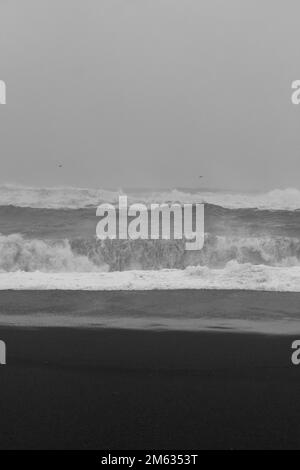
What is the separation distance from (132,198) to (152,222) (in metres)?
7.45

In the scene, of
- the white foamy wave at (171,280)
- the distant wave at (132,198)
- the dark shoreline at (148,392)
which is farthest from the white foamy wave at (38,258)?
the distant wave at (132,198)

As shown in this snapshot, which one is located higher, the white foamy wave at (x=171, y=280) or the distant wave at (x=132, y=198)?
the distant wave at (x=132, y=198)

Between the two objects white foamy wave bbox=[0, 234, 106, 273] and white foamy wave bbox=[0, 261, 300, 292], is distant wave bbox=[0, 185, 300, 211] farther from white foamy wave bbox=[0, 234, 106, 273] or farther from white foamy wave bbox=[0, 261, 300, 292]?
white foamy wave bbox=[0, 261, 300, 292]

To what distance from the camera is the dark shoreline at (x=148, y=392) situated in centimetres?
304

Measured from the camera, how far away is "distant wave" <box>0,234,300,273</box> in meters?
13.6

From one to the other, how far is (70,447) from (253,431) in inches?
40.9

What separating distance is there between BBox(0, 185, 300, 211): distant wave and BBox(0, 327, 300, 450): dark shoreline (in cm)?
2011

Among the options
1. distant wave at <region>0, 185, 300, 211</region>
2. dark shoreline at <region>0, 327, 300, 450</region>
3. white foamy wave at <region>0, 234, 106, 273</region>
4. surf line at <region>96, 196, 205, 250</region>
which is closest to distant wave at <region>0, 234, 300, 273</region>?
white foamy wave at <region>0, 234, 106, 273</region>

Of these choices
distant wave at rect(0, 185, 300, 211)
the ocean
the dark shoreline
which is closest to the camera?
the dark shoreline

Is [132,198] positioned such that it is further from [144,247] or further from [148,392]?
[148,392]

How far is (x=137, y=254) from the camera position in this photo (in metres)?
14.6

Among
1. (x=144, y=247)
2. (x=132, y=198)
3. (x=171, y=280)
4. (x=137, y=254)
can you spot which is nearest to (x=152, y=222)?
(x=144, y=247)

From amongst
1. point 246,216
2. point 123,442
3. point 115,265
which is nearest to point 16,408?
point 123,442

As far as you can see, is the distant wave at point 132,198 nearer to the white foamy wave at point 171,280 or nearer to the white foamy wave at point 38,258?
the white foamy wave at point 38,258
